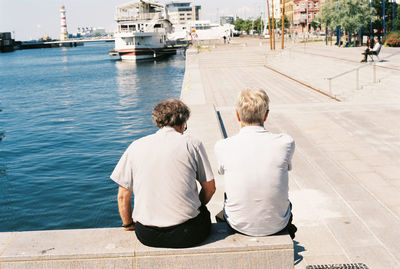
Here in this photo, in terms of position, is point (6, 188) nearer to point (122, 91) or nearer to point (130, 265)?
point (130, 265)

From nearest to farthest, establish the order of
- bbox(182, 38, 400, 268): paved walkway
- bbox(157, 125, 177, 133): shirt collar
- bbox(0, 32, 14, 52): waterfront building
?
bbox(157, 125, 177, 133): shirt collar, bbox(182, 38, 400, 268): paved walkway, bbox(0, 32, 14, 52): waterfront building

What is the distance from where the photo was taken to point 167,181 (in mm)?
2949

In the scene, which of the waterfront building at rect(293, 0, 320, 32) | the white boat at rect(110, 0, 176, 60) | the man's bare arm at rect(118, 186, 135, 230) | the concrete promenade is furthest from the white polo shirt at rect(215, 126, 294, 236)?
the waterfront building at rect(293, 0, 320, 32)

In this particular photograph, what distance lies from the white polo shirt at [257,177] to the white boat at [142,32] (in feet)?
203

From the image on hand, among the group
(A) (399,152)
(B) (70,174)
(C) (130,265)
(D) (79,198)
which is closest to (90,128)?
(B) (70,174)

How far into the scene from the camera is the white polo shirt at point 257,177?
9.69 ft

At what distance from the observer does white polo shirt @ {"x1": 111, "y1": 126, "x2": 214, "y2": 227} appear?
294 centimetres

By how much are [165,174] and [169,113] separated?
42 centimetres

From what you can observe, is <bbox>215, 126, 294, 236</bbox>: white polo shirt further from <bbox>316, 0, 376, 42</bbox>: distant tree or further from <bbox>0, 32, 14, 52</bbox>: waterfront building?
<bbox>0, 32, 14, 52</bbox>: waterfront building

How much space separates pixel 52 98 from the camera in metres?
29.0

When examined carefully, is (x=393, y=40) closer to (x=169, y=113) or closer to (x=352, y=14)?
(x=352, y=14)

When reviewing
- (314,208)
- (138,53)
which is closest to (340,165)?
(314,208)

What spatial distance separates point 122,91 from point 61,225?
23.5 m

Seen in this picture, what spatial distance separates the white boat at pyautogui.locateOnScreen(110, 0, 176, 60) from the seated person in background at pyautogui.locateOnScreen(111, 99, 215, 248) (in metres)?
61.9
